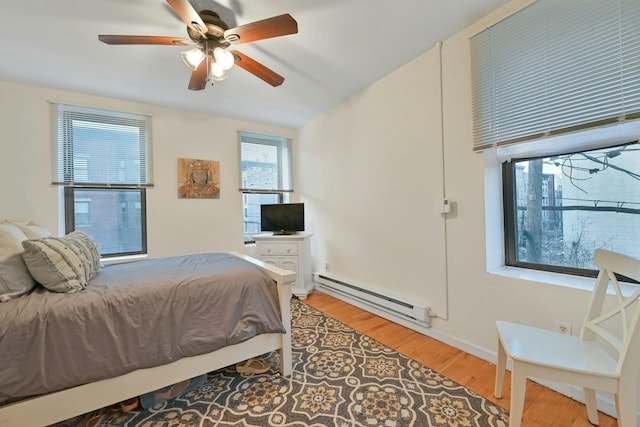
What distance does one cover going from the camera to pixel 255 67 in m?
1.92

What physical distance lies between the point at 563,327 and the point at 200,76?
2926mm

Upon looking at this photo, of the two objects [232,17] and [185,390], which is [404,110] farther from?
[185,390]

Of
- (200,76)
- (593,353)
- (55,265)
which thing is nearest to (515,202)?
(593,353)

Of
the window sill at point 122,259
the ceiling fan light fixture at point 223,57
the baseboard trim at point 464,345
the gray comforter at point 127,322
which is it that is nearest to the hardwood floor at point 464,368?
the baseboard trim at point 464,345

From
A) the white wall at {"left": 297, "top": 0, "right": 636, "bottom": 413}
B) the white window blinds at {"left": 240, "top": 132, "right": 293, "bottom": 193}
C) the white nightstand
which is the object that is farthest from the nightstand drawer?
the white window blinds at {"left": 240, "top": 132, "right": 293, "bottom": 193}

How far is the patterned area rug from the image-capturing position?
→ 1.40 m

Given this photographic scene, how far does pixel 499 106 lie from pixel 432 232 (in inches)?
40.9

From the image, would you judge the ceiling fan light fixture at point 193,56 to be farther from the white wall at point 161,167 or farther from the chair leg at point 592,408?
the chair leg at point 592,408

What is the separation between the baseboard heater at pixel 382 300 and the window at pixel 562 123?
0.80 meters

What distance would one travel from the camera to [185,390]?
1.63 meters

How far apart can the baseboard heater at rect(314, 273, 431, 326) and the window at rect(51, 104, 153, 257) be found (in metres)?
2.32

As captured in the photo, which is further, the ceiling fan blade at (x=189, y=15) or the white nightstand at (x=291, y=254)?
the white nightstand at (x=291, y=254)

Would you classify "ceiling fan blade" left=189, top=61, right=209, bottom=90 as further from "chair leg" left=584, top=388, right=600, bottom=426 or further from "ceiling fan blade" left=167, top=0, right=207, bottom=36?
"chair leg" left=584, top=388, right=600, bottom=426

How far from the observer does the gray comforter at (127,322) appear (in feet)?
3.79
